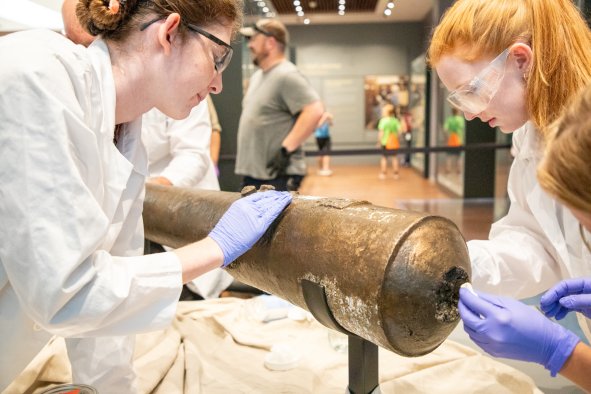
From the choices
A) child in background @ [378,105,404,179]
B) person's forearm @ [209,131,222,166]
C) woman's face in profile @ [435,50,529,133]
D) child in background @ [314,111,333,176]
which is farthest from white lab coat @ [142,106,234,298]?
child in background @ [314,111,333,176]

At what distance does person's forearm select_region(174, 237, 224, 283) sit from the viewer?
1.27m

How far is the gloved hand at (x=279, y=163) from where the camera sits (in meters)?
3.80

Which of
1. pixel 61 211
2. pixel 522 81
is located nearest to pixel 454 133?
pixel 522 81

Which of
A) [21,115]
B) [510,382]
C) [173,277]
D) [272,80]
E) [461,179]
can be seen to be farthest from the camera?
[461,179]

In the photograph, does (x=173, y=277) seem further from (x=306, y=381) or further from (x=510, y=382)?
(x=510, y=382)

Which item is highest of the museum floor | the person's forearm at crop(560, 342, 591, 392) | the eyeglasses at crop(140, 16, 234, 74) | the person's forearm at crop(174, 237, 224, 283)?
the eyeglasses at crop(140, 16, 234, 74)

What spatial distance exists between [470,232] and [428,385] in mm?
3538

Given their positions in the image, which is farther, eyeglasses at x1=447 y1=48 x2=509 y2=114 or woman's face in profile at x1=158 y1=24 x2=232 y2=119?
eyeglasses at x1=447 y1=48 x2=509 y2=114

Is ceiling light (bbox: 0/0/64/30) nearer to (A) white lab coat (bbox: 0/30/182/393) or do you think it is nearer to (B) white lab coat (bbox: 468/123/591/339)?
(A) white lab coat (bbox: 0/30/182/393)

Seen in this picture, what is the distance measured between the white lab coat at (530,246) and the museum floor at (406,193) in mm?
3367

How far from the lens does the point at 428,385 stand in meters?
1.85

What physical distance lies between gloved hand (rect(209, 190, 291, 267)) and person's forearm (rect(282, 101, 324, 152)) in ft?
7.80

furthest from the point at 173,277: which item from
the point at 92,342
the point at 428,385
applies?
the point at 428,385

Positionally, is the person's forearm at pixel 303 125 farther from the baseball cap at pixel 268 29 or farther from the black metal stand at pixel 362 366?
the black metal stand at pixel 362 366
